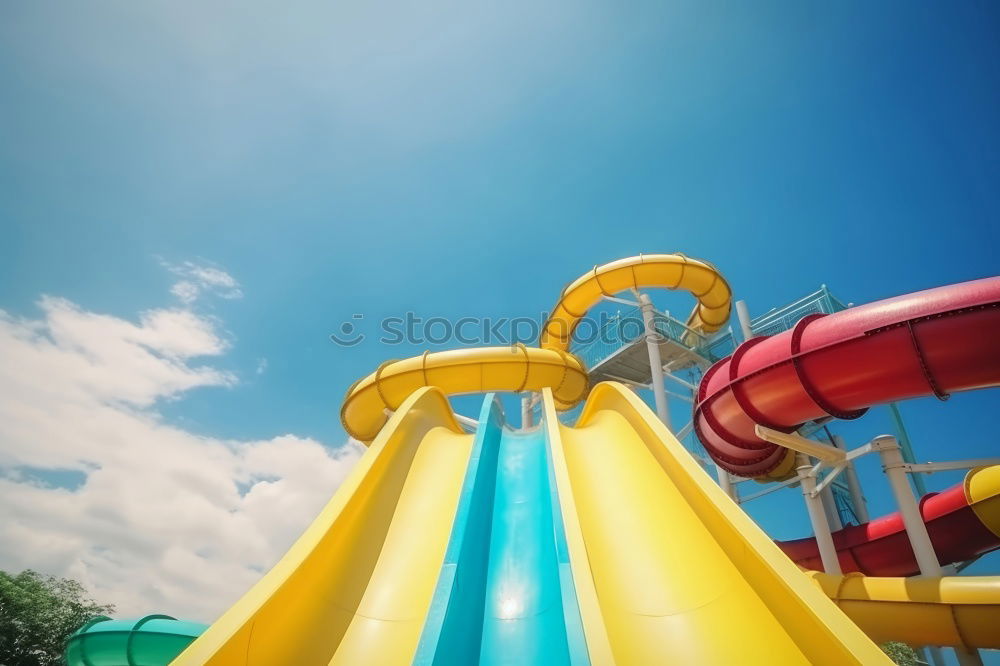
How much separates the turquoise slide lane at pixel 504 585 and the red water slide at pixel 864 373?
10.4 feet

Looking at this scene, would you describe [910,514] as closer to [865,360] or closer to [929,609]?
[929,609]

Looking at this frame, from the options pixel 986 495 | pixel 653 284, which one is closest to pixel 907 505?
pixel 986 495

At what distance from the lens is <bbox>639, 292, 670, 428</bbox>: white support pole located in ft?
33.3

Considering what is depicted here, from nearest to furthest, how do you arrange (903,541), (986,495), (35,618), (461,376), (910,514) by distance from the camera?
(910,514) < (986,495) < (903,541) < (461,376) < (35,618)

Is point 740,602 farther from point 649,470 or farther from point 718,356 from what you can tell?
point 718,356

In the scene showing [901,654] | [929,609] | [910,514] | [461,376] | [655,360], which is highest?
[655,360]

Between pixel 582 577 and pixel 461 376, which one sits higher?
pixel 461 376

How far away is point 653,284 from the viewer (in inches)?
471

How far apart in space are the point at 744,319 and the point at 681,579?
31.7 feet

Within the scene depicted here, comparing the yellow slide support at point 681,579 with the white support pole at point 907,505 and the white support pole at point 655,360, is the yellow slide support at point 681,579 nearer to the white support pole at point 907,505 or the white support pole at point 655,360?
the white support pole at point 907,505

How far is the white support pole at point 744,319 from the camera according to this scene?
1124 cm

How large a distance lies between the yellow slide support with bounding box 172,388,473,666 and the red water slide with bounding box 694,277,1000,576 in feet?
12.8

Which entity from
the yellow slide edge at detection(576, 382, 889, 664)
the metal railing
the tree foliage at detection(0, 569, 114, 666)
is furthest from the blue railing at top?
the tree foliage at detection(0, 569, 114, 666)

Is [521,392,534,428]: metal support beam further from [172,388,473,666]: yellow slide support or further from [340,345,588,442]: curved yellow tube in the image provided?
[172,388,473,666]: yellow slide support
